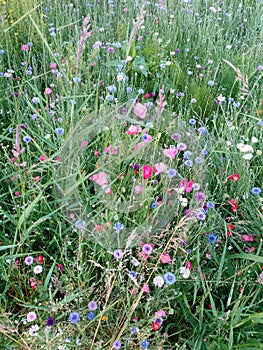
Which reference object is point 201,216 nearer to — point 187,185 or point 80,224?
point 187,185

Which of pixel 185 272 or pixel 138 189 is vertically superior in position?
pixel 138 189

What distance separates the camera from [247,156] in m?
1.84

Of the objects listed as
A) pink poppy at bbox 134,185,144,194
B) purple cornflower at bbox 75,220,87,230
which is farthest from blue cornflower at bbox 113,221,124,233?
pink poppy at bbox 134,185,144,194

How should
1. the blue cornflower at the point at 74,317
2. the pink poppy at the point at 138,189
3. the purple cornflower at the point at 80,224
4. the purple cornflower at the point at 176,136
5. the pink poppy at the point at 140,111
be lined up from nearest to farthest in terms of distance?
the blue cornflower at the point at 74,317, the purple cornflower at the point at 80,224, the pink poppy at the point at 138,189, the purple cornflower at the point at 176,136, the pink poppy at the point at 140,111

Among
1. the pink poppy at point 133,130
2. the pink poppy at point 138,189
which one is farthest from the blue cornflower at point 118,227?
the pink poppy at point 133,130

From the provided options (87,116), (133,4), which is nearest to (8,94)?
(87,116)

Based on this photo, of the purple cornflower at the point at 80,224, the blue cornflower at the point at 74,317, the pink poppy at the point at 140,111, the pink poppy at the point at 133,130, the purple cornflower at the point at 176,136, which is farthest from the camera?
the pink poppy at the point at 140,111

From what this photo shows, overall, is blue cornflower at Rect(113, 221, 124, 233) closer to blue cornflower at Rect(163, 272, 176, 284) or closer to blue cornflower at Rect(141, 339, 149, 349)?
blue cornflower at Rect(163, 272, 176, 284)

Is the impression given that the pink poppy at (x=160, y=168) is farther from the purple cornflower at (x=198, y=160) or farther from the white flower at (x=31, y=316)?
the white flower at (x=31, y=316)

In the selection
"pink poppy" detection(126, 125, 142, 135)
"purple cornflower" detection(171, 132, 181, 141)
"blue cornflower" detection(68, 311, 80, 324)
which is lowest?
"blue cornflower" detection(68, 311, 80, 324)

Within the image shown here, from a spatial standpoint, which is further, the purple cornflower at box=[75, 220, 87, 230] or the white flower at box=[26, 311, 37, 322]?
the purple cornflower at box=[75, 220, 87, 230]

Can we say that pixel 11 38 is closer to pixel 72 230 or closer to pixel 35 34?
pixel 35 34

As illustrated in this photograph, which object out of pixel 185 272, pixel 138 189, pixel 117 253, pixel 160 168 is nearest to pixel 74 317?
pixel 117 253

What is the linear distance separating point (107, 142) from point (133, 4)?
1.98m
